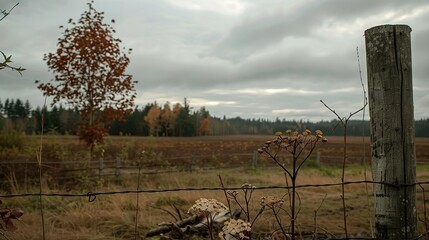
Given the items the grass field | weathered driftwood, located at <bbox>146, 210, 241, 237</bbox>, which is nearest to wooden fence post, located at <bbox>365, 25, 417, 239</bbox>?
the grass field

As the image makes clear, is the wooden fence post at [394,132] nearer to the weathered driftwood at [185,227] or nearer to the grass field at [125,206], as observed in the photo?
the grass field at [125,206]

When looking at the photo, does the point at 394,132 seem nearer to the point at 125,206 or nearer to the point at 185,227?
the point at 185,227

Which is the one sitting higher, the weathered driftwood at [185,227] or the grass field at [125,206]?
the weathered driftwood at [185,227]

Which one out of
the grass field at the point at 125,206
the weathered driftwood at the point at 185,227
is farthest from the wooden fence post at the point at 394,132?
the weathered driftwood at the point at 185,227

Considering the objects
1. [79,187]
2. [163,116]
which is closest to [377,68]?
[79,187]

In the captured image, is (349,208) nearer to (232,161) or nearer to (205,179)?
(205,179)

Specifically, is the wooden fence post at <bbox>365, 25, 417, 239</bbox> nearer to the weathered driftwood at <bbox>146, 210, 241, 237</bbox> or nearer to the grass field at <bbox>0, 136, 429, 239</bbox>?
the grass field at <bbox>0, 136, 429, 239</bbox>

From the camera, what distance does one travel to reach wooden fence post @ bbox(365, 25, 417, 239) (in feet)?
6.09

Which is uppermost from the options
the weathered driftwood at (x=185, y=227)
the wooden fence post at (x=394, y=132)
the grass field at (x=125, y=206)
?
the wooden fence post at (x=394, y=132)

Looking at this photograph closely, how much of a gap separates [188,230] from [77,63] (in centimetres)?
805

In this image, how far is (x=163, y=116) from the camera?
8212 centimetres

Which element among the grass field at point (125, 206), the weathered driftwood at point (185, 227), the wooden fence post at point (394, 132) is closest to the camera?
the wooden fence post at point (394, 132)

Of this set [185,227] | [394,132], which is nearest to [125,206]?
[185,227]

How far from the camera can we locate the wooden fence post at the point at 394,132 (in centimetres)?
186
